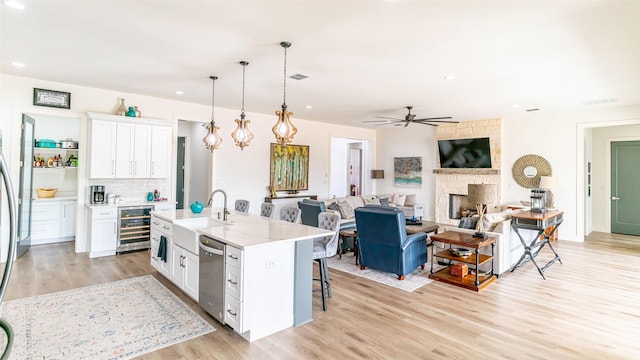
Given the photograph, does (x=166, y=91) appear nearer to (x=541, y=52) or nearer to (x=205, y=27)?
(x=205, y=27)

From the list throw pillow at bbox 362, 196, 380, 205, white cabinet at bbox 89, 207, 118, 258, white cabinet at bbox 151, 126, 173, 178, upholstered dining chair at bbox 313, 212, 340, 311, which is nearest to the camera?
upholstered dining chair at bbox 313, 212, 340, 311

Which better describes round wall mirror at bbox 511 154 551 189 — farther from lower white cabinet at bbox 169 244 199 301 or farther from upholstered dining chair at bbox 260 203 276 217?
lower white cabinet at bbox 169 244 199 301

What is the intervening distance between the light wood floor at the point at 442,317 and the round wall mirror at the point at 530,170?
2.86 meters

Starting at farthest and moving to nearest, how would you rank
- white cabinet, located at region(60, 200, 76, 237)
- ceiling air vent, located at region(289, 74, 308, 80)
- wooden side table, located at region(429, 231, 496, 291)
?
1. white cabinet, located at region(60, 200, 76, 237)
2. ceiling air vent, located at region(289, 74, 308, 80)
3. wooden side table, located at region(429, 231, 496, 291)

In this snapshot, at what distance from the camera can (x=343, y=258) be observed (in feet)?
19.2

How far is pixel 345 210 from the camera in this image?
7.11 meters

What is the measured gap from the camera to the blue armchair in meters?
4.56

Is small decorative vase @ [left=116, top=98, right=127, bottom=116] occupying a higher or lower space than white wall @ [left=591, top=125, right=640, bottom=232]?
higher

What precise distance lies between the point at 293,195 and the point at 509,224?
522 centimetres

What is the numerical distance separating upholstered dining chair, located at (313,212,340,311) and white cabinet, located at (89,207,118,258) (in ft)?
12.7

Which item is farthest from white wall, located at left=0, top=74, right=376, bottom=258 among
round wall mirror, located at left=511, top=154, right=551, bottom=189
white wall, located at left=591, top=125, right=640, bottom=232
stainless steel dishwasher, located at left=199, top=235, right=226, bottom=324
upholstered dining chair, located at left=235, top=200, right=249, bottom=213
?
white wall, located at left=591, top=125, right=640, bottom=232

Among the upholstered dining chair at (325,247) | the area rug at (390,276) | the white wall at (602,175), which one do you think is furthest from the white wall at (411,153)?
the upholstered dining chair at (325,247)

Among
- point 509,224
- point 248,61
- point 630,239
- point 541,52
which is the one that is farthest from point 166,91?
point 630,239

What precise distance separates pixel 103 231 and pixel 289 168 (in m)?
4.42
